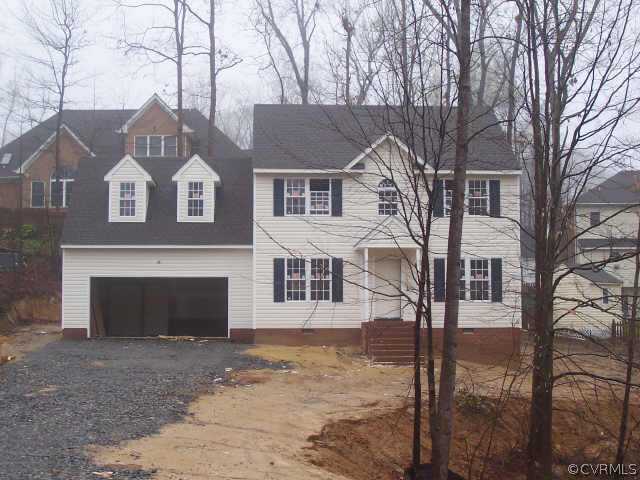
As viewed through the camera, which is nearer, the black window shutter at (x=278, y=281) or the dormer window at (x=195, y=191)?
the black window shutter at (x=278, y=281)

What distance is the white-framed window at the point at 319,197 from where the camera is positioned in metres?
22.2

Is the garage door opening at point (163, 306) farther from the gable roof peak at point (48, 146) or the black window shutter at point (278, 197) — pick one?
the gable roof peak at point (48, 146)

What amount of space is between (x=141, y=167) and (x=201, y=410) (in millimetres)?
13214

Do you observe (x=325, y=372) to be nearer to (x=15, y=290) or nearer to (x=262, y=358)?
(x=262, y=358)

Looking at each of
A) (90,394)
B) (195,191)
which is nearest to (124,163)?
(195,191)

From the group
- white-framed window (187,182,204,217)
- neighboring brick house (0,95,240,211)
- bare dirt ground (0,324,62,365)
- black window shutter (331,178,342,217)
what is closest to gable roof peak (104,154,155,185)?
white-framed window (187,182,204,217)

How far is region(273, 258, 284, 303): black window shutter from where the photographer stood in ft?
72.6

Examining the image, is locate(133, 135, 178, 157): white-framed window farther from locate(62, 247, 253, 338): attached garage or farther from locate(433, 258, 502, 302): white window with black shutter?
locate(433, 258, 502, 302): white window with black shutter

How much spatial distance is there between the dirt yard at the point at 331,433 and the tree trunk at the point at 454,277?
72 cm

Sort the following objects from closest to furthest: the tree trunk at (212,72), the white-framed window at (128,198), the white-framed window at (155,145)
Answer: the white-framed window at (128,198) < the tree trunk at (212,72) < the white-framed window at (155,145)

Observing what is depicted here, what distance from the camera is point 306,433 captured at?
38.3ft

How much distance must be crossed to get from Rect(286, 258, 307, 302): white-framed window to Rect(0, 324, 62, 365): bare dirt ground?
8102 mm

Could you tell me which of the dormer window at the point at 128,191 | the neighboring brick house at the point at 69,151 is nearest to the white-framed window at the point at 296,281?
the dormer window at the point at 128,191

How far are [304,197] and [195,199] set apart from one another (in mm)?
4146
